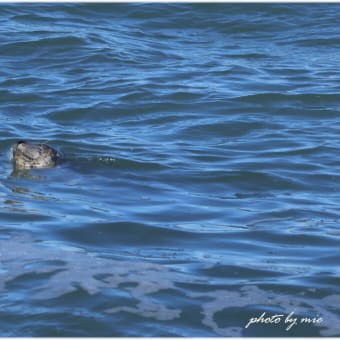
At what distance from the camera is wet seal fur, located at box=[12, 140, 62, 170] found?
9.69m

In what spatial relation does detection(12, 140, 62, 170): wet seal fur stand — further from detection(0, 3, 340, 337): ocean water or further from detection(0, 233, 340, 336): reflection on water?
detection(0, 233, 340, 336): reflection on water

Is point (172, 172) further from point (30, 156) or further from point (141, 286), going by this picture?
point (141, 286)

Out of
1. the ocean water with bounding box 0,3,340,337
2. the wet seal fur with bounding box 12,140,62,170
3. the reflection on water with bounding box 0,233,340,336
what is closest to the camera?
the reflection on water with bounding box 0,233,340,336

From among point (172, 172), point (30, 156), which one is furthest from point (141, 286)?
point (30, 156)

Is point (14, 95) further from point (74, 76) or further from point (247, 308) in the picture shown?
point (247, 308)

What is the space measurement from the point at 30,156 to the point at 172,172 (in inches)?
53.6

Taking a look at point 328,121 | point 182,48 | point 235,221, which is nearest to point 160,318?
point 235,221

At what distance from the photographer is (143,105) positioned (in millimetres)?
12594

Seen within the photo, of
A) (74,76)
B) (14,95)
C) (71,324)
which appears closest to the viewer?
(71,324)

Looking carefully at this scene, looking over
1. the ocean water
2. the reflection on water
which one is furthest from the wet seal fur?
the reflection on water

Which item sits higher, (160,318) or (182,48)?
(182,48)

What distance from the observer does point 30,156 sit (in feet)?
31.8

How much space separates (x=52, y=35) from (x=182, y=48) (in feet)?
6.89

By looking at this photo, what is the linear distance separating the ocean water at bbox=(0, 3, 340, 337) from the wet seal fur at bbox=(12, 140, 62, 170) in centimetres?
11
